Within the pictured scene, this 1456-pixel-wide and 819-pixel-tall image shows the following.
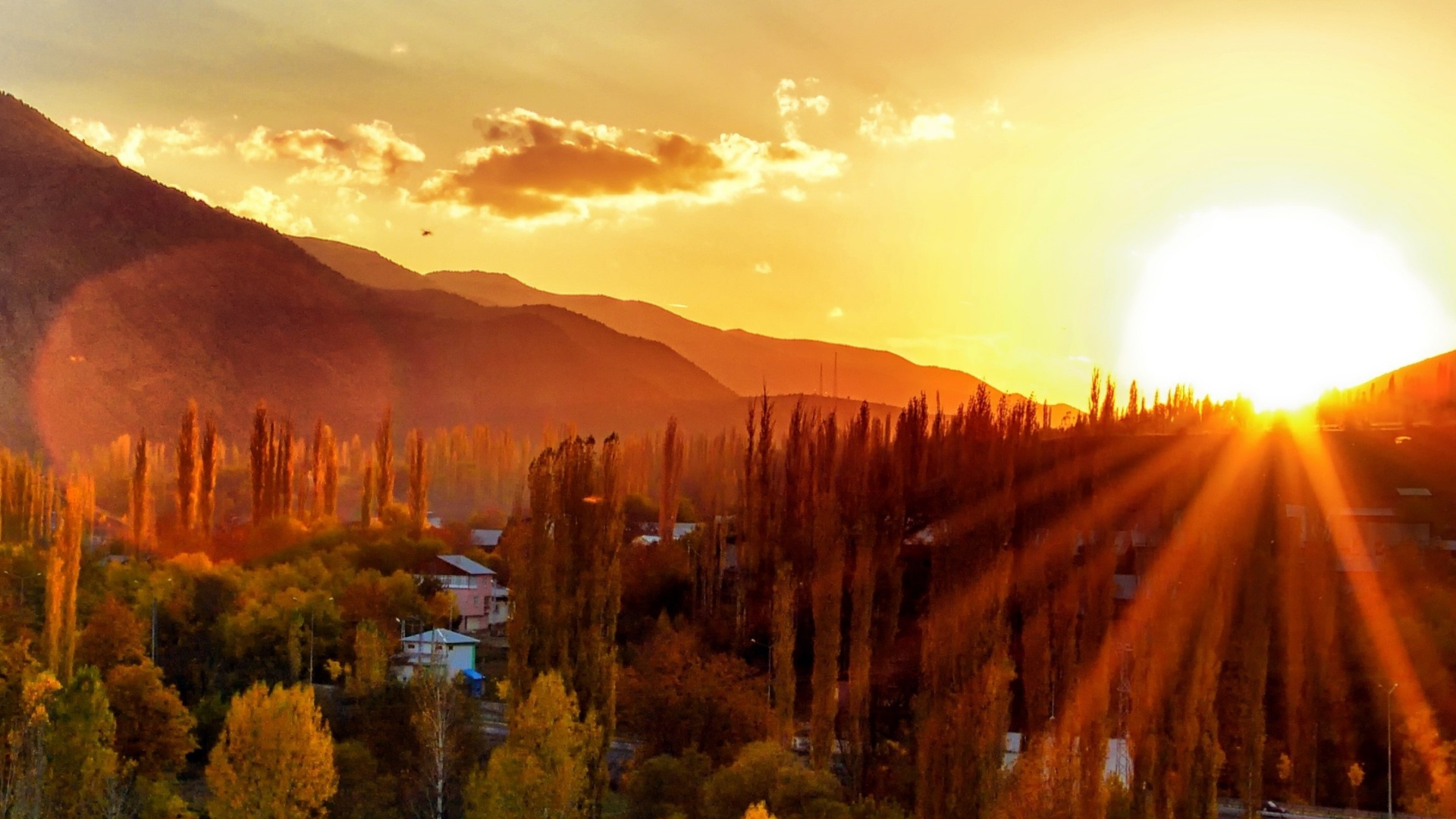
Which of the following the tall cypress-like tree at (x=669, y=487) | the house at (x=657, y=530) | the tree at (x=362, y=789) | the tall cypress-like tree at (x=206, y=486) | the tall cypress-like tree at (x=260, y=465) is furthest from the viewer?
the tall cypress-like tree at (x=260, y=465)

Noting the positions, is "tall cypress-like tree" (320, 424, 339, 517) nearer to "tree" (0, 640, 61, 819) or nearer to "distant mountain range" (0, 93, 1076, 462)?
"tree" (0, 640, 61, 819)

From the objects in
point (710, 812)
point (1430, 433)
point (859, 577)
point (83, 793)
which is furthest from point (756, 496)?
point (1430, 433)

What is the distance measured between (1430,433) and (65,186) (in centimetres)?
15844

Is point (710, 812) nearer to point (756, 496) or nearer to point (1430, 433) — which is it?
point (756, 496)

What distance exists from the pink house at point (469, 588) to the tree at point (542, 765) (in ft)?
106

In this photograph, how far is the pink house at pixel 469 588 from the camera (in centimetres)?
6203

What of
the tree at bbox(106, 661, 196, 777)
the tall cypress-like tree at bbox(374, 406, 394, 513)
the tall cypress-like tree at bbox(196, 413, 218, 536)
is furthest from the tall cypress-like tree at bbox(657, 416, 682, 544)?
the tall cypress-like tree at bbox(196, 413, 218, 536)

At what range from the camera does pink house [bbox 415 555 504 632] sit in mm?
62031

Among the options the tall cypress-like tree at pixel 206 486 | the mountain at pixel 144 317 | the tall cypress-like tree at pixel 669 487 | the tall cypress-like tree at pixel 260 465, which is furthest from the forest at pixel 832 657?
the mountain at pixel 144 317

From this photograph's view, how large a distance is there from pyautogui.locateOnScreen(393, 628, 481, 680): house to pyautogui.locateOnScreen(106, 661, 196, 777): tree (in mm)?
9097

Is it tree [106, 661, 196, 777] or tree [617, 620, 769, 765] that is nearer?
tree [106, 661, 196, 777]

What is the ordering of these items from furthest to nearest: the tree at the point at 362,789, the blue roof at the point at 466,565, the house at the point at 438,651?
the blue roof at the point at 466,565 < the house at the point at 438,651 < the tree at the point at 362,789

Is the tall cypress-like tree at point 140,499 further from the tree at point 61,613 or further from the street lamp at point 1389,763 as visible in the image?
the street lamp at point 1389,763

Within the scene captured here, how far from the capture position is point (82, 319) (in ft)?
490
